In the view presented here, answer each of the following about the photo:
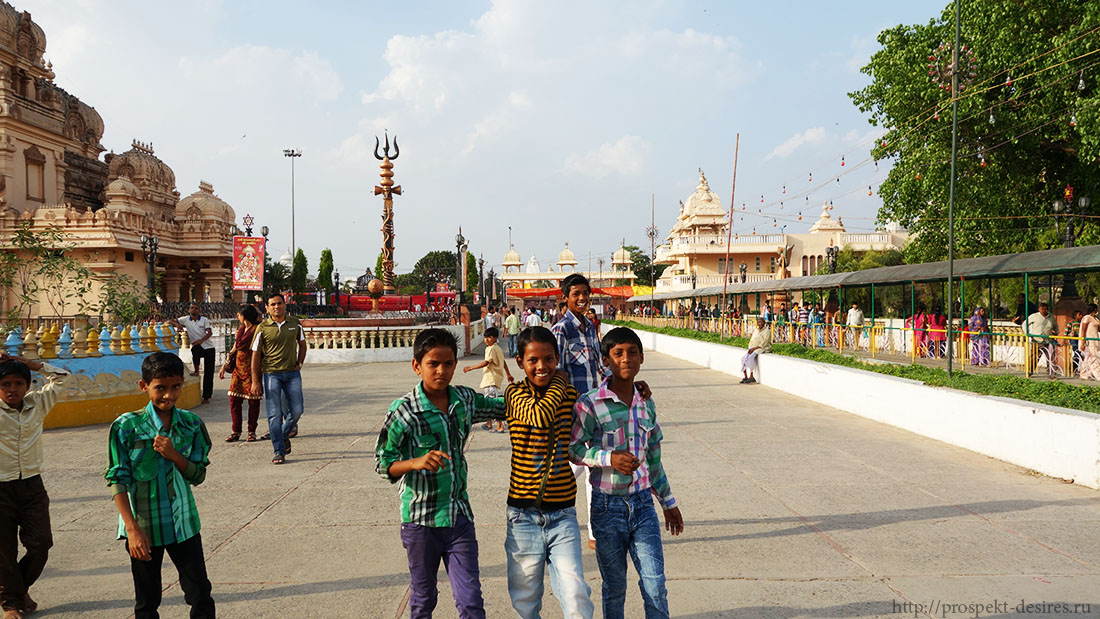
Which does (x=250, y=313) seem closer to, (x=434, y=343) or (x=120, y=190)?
(x=434, y=343)

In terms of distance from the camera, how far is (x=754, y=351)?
47.6 feet

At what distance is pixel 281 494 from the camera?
5.68m

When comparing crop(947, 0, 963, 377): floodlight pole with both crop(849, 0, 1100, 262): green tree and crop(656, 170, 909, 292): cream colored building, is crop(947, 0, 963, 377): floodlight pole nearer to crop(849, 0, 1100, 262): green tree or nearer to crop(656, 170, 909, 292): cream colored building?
crop(849, 0, 1100, 262): green tree

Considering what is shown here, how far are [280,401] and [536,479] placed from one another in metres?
5.13

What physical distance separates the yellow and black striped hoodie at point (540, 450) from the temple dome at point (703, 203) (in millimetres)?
63456

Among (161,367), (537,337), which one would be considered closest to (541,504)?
(537,337)

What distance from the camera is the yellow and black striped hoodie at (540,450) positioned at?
2.73 m

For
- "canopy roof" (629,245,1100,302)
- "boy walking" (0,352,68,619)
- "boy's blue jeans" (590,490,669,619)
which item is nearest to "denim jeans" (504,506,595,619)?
"boy's blue jeans" (590,490,669,619)

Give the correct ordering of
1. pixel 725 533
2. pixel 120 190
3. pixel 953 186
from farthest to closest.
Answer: pixel 120 190, pixel 953 186, pixel 725 533

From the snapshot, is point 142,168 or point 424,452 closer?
point 424,452

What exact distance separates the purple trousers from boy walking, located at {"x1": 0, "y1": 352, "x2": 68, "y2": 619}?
217 cm

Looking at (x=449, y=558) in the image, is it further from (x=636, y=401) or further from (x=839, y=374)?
(x=839, y=374)

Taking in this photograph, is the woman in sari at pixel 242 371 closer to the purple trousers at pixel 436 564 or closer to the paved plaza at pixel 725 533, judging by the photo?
the paved plaza at pixel 725 533

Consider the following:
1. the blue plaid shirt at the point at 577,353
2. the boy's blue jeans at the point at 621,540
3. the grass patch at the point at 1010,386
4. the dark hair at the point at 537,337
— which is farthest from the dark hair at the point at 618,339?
the grass patch at the point at 1010,386
